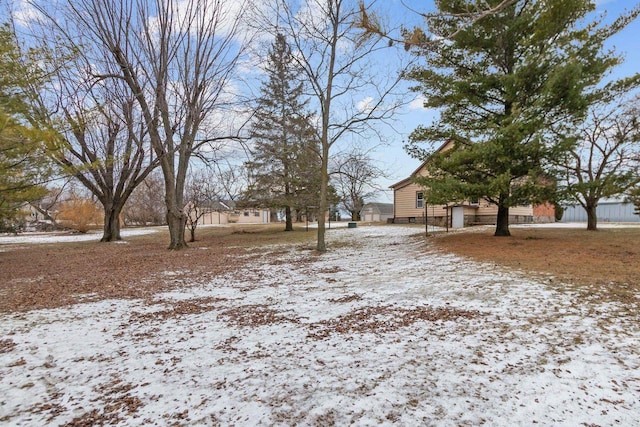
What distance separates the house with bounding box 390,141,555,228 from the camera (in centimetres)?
2197

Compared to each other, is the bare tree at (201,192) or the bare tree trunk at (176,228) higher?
the bare tree at (201,192)

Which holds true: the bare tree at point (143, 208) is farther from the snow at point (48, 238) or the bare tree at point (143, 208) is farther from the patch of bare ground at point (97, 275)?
the patch of bare ground at point (97, 275)

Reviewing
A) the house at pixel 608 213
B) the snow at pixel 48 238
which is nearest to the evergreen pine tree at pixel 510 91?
the snow at pixel 48 238

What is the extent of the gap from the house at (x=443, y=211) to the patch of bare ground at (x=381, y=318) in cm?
1786

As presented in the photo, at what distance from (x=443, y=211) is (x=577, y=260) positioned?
636 inches

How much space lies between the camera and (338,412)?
239 cm

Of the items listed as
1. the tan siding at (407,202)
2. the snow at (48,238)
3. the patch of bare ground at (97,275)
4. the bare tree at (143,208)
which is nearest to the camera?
the patch of bare ground at (97,275)

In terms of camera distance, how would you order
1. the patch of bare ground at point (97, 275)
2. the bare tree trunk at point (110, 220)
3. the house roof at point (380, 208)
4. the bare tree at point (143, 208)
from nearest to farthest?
the patch of bare ground at point (97, 275), the bare tree trunk at point (110, 220), the bare tree at point (143, 208), the house roof at point (380, 208)

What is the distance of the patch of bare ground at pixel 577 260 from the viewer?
5.20 meters

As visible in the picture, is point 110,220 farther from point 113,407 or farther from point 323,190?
point 113,407

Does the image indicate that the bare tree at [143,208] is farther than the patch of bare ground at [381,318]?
Yes

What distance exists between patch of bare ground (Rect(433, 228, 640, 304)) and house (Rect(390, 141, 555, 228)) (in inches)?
409

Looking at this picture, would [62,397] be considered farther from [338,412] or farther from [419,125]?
[419,125]

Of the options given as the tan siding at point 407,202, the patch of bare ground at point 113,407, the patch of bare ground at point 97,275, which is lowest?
the patch of bare ground at point 113,407
